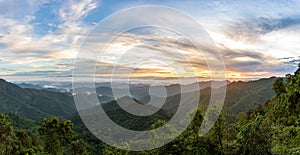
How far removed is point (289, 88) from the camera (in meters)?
14.1

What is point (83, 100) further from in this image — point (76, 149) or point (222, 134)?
point (76, 149)

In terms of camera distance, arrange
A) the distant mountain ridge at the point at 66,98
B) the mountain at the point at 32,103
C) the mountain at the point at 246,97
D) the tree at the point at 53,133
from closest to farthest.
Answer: the distant mountain ridge at the point at 66,98
the tree at the point at 53,133
the mountain at the point at 246,97
the mountain at the point at 32,103

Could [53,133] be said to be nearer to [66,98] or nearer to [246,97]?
[246,97]

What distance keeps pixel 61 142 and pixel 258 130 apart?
70.7 feet

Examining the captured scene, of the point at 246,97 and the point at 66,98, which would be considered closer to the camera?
the point at 246,97

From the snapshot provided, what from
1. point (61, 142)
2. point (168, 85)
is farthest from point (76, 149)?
point (168, 85)

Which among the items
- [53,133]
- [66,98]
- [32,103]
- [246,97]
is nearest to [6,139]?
[53,133]

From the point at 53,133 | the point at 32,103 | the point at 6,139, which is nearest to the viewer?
the point at 6,139

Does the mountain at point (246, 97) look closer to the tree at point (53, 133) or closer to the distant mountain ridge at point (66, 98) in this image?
the distant mountain ridge at point (66, 98)

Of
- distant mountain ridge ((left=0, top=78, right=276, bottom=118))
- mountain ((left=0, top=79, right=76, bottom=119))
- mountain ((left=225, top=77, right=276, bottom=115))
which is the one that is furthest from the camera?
mountain ((left=0, top=79, right=76, bottom=119))

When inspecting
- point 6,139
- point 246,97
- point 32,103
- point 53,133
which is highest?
point 246,97

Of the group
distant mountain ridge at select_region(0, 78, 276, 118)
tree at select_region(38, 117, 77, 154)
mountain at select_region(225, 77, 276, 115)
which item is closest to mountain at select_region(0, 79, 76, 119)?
distant mountain ridge at select_region(0, 78, 276, 118)

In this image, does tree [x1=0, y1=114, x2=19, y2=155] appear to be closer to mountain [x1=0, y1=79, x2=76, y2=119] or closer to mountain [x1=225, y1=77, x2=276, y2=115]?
mountain [x1=225, y1=77, x2=276, y2=115]

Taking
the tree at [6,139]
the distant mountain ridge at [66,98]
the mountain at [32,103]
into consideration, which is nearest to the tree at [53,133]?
the tree at [6,139]
